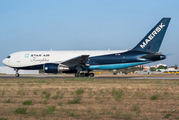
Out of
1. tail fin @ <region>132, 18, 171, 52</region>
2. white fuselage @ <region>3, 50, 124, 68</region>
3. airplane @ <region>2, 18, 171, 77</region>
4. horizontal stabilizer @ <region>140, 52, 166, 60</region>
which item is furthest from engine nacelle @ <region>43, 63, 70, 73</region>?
tail fin @ <region>132, 18, 171, 52</region>

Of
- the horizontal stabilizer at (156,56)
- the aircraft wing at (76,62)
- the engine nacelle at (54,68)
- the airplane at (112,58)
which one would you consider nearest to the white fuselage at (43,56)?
the airplane at (112,58)

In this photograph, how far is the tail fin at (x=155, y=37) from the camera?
3266 cm

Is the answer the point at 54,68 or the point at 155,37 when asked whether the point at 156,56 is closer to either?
the point at 155,37

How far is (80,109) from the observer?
9.61 metres

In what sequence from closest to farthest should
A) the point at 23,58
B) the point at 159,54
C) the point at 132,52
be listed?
the point at 159,54
the point at 132,52
the point at 23,58

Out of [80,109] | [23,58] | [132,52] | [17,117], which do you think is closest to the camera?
[17,117]

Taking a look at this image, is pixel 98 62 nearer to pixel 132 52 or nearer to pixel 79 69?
pixel 79 69

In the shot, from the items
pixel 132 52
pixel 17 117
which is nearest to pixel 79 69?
pixel 132 52

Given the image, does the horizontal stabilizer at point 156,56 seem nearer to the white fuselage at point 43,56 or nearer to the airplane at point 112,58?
the airplane at point 112,58

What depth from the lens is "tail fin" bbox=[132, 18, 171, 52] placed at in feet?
107

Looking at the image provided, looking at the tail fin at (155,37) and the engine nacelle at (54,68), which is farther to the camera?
the tail fin at (155,37)

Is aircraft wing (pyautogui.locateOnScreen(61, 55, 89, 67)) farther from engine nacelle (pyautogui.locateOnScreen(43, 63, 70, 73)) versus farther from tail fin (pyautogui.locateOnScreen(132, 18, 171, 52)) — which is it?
tail fin (pyautogui.locateOnScreen(132, 18, 171, 52))

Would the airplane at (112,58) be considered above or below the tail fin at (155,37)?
below

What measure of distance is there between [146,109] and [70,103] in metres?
3.52
